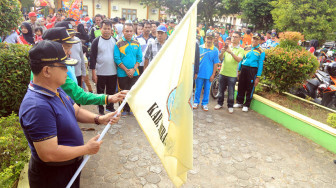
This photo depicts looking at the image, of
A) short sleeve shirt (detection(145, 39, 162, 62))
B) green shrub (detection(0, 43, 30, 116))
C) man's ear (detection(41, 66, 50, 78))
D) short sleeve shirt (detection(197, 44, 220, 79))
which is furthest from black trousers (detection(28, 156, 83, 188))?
short sleeve shirt (detection(197, 44, 220, 79))

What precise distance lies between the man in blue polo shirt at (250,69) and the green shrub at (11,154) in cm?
527

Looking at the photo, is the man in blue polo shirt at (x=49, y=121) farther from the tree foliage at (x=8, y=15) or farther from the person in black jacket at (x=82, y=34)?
the person in black jacket at (x=82, y=34)

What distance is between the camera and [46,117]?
61.7 inches

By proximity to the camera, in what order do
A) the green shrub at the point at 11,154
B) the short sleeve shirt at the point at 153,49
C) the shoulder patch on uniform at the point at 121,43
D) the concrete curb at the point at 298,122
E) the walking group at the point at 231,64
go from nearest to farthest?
the green shrub at the point at 11,154
the concrete curb at the point at 298,122
the shoulder patch on uniform at the point at 121,43
the short sleeve shirt at the point at 153,49
the walking group at the point at 231,64

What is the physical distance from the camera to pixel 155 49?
5.70 metres

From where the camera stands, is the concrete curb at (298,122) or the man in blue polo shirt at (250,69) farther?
the man in blue polo shirt at (250,69)

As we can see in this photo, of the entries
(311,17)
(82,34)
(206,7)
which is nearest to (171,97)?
(82,34)

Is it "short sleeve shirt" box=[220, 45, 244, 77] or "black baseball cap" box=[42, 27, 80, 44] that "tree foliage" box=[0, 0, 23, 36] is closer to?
"black baseball cap" box=[42, 27, 80, 44]

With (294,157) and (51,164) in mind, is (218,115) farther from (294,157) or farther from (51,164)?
(51,164)

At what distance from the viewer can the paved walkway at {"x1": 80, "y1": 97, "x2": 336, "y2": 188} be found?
350 cm

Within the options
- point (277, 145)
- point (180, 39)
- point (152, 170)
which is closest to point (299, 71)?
point (277, 145)

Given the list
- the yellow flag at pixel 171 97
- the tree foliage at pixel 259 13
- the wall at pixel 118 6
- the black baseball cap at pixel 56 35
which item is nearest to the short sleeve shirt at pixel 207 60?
the black baseball cap at pixel 56 35

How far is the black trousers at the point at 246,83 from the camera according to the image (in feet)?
20.2

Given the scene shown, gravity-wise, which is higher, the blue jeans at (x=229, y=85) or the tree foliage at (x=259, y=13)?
the tree foliage at (x=259, y=13)
